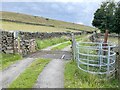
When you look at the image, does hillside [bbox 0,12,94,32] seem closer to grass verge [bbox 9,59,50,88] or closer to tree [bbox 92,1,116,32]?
tree [bbox 92,1,116,32]

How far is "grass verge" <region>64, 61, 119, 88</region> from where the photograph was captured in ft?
39.9

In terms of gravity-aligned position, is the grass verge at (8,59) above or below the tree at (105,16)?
below

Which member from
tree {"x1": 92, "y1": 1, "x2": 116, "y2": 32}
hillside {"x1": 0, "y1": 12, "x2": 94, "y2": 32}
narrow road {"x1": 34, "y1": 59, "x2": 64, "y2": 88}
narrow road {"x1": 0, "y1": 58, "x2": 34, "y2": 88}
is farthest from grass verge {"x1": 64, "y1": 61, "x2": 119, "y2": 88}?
tree {"x1": 92, "y1": 1, "x2": 116, "y2": 32}

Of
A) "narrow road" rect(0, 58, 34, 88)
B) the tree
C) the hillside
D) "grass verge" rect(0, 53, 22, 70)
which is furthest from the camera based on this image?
the tree

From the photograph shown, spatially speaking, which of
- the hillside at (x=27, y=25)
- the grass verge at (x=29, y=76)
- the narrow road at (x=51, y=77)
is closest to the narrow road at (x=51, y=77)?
the narrow road at (x=51, y=77)

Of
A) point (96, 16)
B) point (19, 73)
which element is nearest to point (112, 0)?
point (96, 16)

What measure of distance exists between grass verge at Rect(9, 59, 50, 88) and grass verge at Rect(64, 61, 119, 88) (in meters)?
1.42

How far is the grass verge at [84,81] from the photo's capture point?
12.2 metres

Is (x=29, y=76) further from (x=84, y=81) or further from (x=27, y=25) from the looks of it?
(x=27, y=25)

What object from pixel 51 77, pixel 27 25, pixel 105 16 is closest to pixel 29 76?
pixel 51 77

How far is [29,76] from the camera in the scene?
13.7 meters

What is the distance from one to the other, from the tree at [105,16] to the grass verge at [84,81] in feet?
207

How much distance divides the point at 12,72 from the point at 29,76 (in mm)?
1647

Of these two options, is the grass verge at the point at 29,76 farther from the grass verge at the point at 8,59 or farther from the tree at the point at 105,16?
the tree at the point at 105,16
